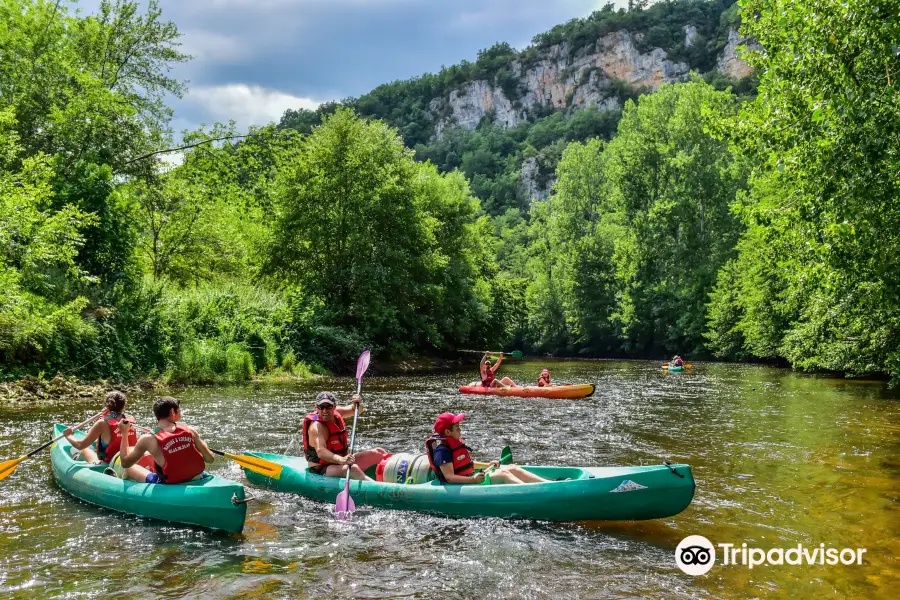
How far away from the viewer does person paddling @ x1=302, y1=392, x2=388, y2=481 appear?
277 inches

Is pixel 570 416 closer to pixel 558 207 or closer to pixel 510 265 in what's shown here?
pixel 558 207

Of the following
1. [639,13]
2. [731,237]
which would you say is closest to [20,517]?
[731,237]

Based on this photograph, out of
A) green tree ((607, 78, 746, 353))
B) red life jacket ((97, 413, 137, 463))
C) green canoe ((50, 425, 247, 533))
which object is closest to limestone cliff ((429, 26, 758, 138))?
green tree ((607, 78, 746, 353))

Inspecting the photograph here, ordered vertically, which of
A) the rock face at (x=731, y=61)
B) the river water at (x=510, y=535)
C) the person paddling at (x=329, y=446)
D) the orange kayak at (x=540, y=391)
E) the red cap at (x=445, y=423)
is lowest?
the orange kayak at (x=540, y=391)

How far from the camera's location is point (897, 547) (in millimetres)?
5176

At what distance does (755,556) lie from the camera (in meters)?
5.11

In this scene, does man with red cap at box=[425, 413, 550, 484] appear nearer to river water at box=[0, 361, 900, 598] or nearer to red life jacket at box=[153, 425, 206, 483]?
river water at box=[0, 361, 900, 598]

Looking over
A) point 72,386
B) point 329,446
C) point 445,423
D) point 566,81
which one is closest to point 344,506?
point 329,446

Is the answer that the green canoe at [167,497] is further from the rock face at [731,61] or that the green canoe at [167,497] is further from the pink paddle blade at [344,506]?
the rock face at [731,61]

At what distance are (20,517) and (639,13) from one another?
119 meters

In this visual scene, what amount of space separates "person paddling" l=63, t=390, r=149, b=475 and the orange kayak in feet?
32.9

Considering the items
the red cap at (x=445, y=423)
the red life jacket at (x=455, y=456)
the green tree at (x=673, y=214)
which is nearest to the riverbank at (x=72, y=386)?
the red life jacket at (x=455, y=456)

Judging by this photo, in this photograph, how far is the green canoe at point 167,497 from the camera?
18.8ft

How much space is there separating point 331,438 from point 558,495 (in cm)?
263
